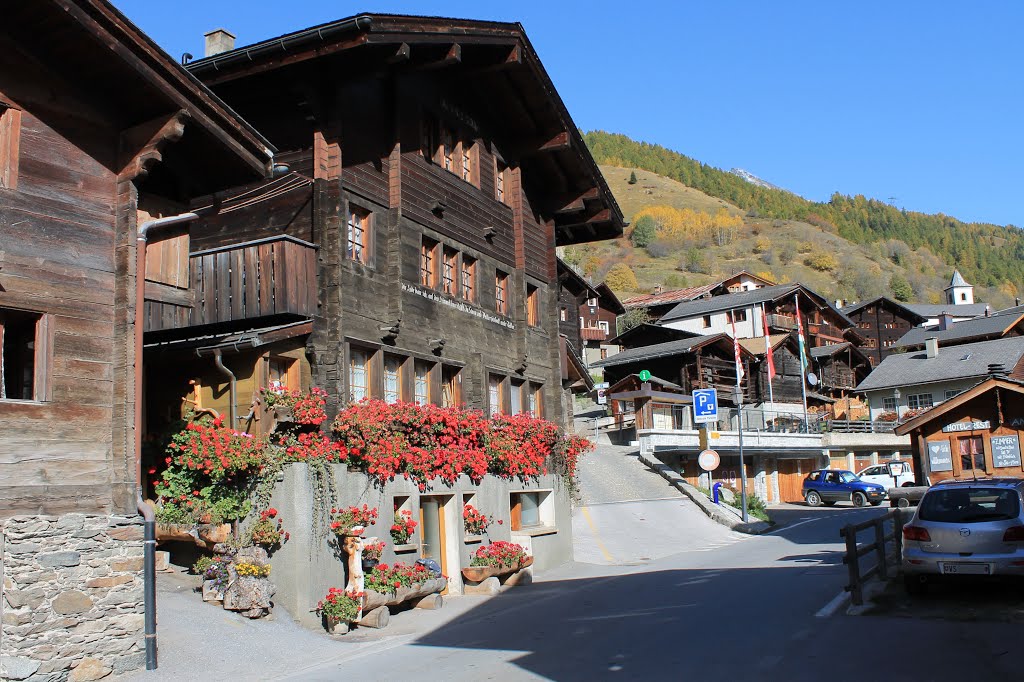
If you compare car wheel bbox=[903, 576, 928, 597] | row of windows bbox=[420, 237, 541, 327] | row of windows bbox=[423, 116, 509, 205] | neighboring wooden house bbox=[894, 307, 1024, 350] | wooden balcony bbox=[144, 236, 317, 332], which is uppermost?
neighboring wooden house bbox=[894, 307, 1024, 350]

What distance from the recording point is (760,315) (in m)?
74.8

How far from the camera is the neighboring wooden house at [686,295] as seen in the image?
87000 mm

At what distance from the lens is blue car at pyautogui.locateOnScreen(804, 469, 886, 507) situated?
44125 mm

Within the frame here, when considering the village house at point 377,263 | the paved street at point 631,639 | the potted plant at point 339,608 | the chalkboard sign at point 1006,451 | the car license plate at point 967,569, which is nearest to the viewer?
the paved street at point 631,639

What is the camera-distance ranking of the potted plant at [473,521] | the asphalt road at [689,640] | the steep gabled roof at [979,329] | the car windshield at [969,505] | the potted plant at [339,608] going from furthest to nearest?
1. the steep gabled roof at [979,329]
2. the potted plant at [473,521]
3. the potted plant at [339,608]
4. the car windshield at [969,505]
5. the asphalt road at [689,640]

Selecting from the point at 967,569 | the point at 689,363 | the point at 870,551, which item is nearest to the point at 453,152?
the point at 870,551

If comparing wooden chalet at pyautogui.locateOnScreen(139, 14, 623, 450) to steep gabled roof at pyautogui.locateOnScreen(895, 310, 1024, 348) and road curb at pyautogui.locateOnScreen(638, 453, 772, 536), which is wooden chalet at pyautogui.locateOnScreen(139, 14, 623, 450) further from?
steep gabled roof at pyautogui.locateOnScreen(895, 310, 1024, 348)

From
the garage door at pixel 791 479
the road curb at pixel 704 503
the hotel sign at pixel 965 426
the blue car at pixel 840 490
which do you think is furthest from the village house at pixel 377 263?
the garage door at pixel 791 479

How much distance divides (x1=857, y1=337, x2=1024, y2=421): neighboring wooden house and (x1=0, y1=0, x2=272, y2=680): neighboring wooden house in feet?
155

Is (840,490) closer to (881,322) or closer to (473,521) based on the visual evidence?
(473,521)

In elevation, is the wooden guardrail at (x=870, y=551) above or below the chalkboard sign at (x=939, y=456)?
below

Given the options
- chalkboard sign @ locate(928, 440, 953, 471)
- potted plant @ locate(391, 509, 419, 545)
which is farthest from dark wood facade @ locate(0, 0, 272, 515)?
chalkboard sign @ locate(928, 440, 953, 471)

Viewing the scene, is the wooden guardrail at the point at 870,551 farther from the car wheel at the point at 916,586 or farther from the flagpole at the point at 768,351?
the flagpole at the point at 768,351

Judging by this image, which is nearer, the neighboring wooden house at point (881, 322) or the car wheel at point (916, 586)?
the car wheel at point (916, 586)
